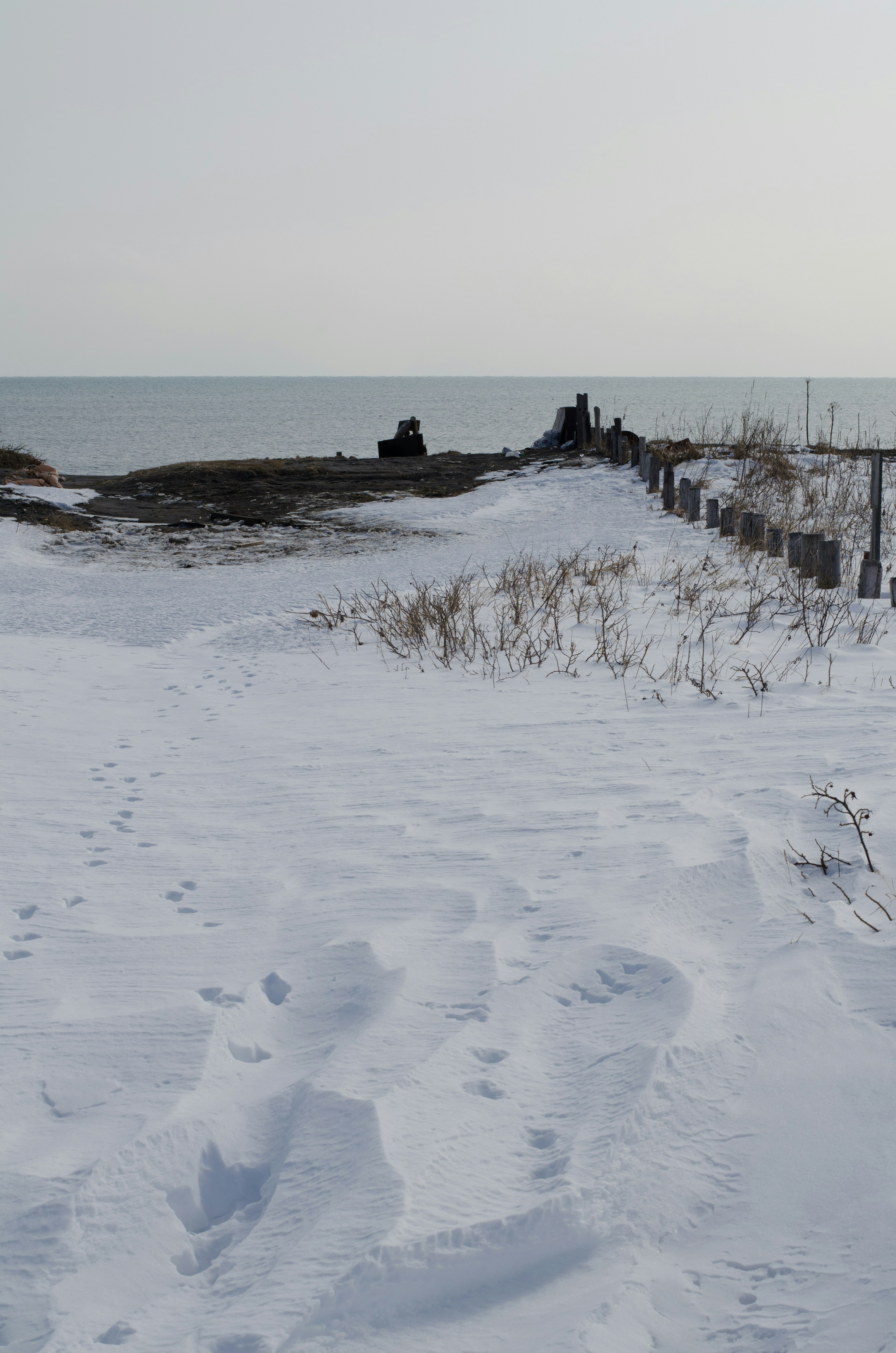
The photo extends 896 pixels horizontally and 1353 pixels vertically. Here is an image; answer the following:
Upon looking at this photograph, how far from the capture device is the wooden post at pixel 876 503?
7309mm

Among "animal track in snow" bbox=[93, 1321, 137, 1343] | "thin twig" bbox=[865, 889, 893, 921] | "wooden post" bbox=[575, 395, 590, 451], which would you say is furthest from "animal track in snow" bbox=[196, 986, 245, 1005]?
"wooden post" bbox=[575, 395, 590, 451]

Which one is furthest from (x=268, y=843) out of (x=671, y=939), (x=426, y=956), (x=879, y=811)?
(x=879, y=811)

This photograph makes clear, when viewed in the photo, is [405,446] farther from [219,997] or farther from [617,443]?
[219,997]

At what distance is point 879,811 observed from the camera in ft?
9.66

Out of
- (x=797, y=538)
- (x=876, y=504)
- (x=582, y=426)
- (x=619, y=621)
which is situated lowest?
(x=619, y=621)

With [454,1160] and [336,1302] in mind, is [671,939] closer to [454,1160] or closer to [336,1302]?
[454,1160]

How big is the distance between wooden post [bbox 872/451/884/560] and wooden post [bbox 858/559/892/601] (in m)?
0.40

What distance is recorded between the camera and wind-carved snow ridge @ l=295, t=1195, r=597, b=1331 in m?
1.42

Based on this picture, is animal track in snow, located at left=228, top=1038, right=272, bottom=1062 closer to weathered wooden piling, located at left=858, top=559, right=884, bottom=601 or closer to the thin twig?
the thin twig

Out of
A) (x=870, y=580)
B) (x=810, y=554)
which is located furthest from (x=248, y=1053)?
(x=810, y=554)

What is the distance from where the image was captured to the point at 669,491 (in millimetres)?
12539

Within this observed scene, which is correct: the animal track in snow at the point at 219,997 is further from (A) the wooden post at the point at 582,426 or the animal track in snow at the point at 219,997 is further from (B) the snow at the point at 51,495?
(A) the wooden post at the point at 582,426

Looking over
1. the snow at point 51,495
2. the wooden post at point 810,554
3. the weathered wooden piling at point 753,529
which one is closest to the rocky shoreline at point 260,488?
the snow at point 51,495

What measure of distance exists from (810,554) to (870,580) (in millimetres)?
750
